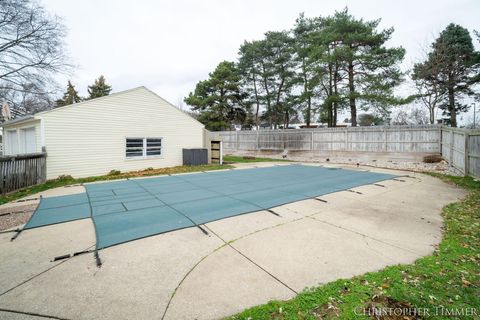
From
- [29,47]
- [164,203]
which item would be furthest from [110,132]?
[29,47]

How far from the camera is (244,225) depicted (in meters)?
3.97

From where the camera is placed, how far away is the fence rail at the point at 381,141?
818 cm

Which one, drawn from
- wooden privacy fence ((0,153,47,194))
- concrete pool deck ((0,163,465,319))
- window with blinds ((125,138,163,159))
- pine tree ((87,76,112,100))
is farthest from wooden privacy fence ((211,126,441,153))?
pine tree ((87,76,112,100))

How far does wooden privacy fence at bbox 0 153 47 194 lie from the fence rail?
8573 millimetres

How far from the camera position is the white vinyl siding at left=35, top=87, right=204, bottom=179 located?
8680mm

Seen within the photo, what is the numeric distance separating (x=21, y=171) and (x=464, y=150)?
16.3 meters

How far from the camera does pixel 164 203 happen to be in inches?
209

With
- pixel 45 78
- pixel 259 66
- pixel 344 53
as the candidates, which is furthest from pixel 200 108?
pixel 344 53

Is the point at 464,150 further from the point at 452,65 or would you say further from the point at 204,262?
the point at 452,65

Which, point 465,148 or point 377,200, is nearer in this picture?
point 377,200

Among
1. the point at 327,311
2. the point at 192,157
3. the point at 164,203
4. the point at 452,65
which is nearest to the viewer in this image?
the point at 327,311

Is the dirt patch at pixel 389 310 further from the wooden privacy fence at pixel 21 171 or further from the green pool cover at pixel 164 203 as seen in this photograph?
the wooden privacy fence at pixel 21 171

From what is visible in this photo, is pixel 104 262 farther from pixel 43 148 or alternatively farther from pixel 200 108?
pixel 200 108

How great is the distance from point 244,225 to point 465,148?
973cm
